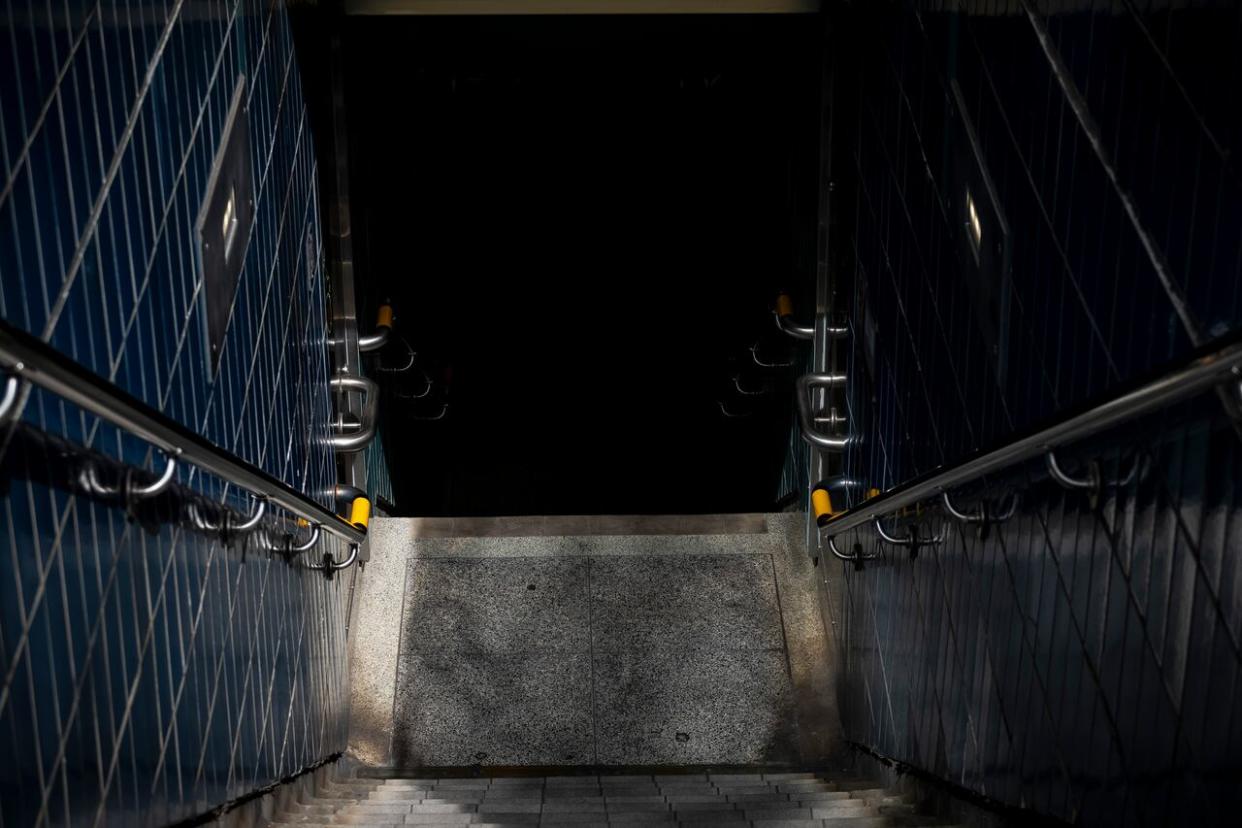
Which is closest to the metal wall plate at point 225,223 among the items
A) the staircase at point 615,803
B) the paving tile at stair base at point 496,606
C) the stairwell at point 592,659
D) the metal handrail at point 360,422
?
the staircase at point 615,803

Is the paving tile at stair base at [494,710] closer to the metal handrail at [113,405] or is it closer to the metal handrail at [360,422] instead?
the metal handrail at [360,422]

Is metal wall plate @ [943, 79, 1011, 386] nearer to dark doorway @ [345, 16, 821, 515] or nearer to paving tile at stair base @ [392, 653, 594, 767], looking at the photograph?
dark doorway @ [345, 16, 821, 515]

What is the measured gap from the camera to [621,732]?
562 cm

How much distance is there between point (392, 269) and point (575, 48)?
189 centimetres

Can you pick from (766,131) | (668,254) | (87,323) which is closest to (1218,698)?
(87,323)

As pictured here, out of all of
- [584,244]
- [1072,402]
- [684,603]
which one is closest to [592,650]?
[684,603]

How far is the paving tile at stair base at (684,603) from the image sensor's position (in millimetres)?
6094

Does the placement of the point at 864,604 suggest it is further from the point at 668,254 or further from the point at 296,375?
the point at 668,254

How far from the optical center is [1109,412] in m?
2.13

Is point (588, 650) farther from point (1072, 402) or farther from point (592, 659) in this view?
point (1072, 402)

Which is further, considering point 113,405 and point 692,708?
point 692,708

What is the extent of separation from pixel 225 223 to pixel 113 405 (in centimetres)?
170

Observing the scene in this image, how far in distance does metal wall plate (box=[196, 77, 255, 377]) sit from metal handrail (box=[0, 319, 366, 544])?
0.47 meters

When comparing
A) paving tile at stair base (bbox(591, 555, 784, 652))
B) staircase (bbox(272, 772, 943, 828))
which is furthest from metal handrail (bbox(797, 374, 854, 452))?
staircase (bbox(272, 772, 943, 828))
